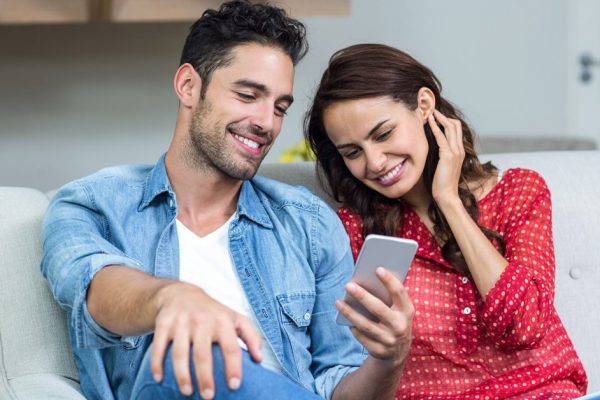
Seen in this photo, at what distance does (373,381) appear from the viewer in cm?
146

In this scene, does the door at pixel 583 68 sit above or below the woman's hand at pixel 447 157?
below

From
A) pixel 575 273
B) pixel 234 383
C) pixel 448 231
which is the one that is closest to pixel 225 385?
pixel 234 383

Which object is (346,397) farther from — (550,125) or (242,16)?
(550,125)

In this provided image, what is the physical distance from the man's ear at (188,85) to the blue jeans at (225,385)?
75 centimetres

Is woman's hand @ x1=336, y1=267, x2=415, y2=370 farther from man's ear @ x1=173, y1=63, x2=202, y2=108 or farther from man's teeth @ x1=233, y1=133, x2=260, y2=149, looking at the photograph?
man's ear @ x1=173, y1=63, x2=202, y2=108

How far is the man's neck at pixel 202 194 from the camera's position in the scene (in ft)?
5.69

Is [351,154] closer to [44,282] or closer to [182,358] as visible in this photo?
[44,282]

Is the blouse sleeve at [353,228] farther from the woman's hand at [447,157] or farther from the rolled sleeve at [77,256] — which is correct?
the rolled sleeve at [77,256]

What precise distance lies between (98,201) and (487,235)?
0.68 meters

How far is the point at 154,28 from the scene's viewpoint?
10.5 ft

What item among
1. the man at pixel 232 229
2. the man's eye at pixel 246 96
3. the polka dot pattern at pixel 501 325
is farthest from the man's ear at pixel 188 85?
the polka dot pattern at pixel 501 325

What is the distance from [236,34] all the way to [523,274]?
646 mm

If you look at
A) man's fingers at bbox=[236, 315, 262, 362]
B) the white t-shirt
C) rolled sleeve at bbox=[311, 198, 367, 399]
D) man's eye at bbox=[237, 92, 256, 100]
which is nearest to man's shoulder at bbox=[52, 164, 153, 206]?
the white t-shirt

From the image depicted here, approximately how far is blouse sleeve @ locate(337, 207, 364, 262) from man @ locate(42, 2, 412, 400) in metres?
0.08
